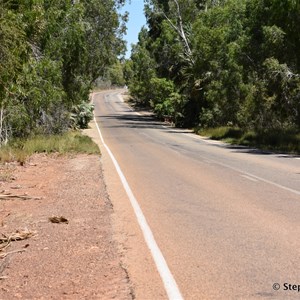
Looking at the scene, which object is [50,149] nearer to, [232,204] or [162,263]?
[232,204]

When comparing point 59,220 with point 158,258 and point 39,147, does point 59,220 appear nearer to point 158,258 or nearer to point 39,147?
point 158,258

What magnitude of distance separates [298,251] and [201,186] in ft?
19.7

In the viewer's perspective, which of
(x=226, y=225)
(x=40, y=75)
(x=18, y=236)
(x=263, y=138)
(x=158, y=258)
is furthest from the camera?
(x=263, y=138)

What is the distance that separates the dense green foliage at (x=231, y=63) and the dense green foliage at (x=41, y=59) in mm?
9498

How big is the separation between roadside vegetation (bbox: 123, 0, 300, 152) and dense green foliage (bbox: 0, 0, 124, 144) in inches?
374

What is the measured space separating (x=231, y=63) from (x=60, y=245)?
30675 millimetres

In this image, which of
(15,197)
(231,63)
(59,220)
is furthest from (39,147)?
(231,63)

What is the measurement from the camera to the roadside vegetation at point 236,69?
26391 mm

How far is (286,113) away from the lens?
28500 millimetres

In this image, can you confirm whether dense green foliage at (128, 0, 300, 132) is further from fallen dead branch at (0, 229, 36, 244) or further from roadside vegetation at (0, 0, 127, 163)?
fallen dead branch at (0, 229, 36, 244)

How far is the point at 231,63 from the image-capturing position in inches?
1421

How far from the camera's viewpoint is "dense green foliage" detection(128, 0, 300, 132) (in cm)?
2642

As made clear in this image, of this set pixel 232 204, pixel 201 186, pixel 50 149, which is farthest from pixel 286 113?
pixel 232 204

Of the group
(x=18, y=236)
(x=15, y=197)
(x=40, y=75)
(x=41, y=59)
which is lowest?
(x=15, y=197)
